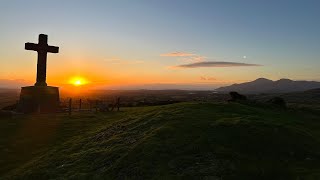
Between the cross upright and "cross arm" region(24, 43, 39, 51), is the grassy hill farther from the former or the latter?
"cross arm" region(24, 43, 39, 51)

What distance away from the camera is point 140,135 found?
75.1ft

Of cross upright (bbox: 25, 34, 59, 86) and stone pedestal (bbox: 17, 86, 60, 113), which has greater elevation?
cross upright (bbox: 25, 34, 59, 86)

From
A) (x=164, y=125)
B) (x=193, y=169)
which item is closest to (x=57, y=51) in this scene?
(x=164, y=125)

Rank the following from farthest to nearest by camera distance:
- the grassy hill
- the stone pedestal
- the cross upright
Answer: the cross upright → the stone pedestal → the grassy hill

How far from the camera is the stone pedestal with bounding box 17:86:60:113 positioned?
39094 millimetres

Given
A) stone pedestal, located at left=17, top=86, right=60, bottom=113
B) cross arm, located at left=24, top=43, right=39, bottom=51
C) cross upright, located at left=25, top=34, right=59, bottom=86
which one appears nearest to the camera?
stone pedestal, located at left=17, top=86, right=60, bottom=113

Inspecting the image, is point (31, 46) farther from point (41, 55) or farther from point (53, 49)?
point (53, 49)

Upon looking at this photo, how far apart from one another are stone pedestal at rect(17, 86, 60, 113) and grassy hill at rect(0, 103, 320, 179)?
10.5 meters

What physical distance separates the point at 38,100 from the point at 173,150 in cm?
2447

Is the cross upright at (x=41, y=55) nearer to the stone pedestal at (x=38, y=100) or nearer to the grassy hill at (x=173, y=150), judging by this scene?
the stone pedestal at (x=38, y=100)

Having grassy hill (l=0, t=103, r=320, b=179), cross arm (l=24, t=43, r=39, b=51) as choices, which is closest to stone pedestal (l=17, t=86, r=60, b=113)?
cross arm (l=24, t=43, r=39, b=51)

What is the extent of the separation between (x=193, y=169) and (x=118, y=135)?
815cm

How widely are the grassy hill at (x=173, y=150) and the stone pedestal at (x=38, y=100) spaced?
34.4ft

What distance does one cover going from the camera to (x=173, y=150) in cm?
1939
